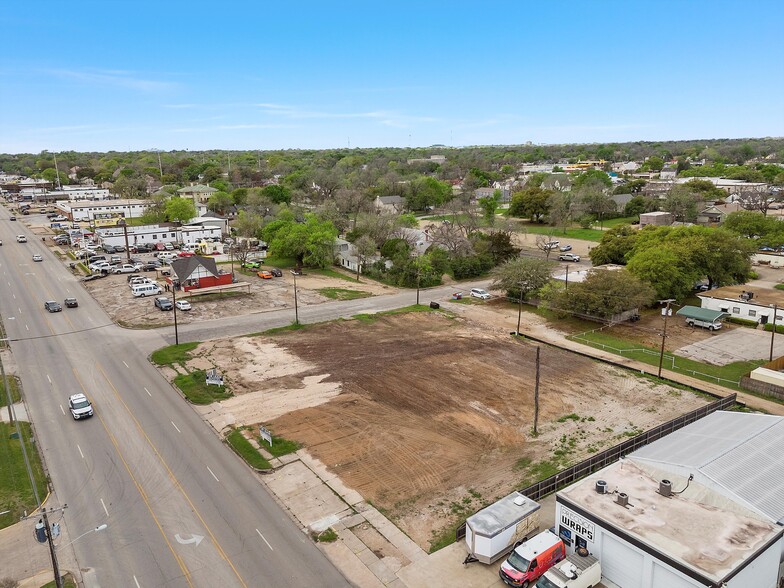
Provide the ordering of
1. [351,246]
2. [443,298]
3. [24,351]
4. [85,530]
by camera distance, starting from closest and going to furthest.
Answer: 1. [85,530]
2. [24,351]
3. [443,298]
4. [351,246]

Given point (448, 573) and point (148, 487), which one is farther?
point (148, 487)

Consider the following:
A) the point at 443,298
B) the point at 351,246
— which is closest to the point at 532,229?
the point at 351,246

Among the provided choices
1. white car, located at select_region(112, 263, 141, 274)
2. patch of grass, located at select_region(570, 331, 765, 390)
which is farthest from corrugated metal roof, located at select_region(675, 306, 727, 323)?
white car, located at select_region(112, 263, 141, 274)

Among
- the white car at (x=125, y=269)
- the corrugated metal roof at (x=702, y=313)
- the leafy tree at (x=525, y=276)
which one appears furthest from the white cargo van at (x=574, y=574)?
the white car at (x=125, y=269)

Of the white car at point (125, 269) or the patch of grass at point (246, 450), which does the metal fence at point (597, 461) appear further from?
the white car at point (125, 269)

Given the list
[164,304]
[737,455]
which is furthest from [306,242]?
[737,455]

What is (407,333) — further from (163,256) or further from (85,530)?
(163,256)

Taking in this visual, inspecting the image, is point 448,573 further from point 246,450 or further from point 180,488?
point 180,488
